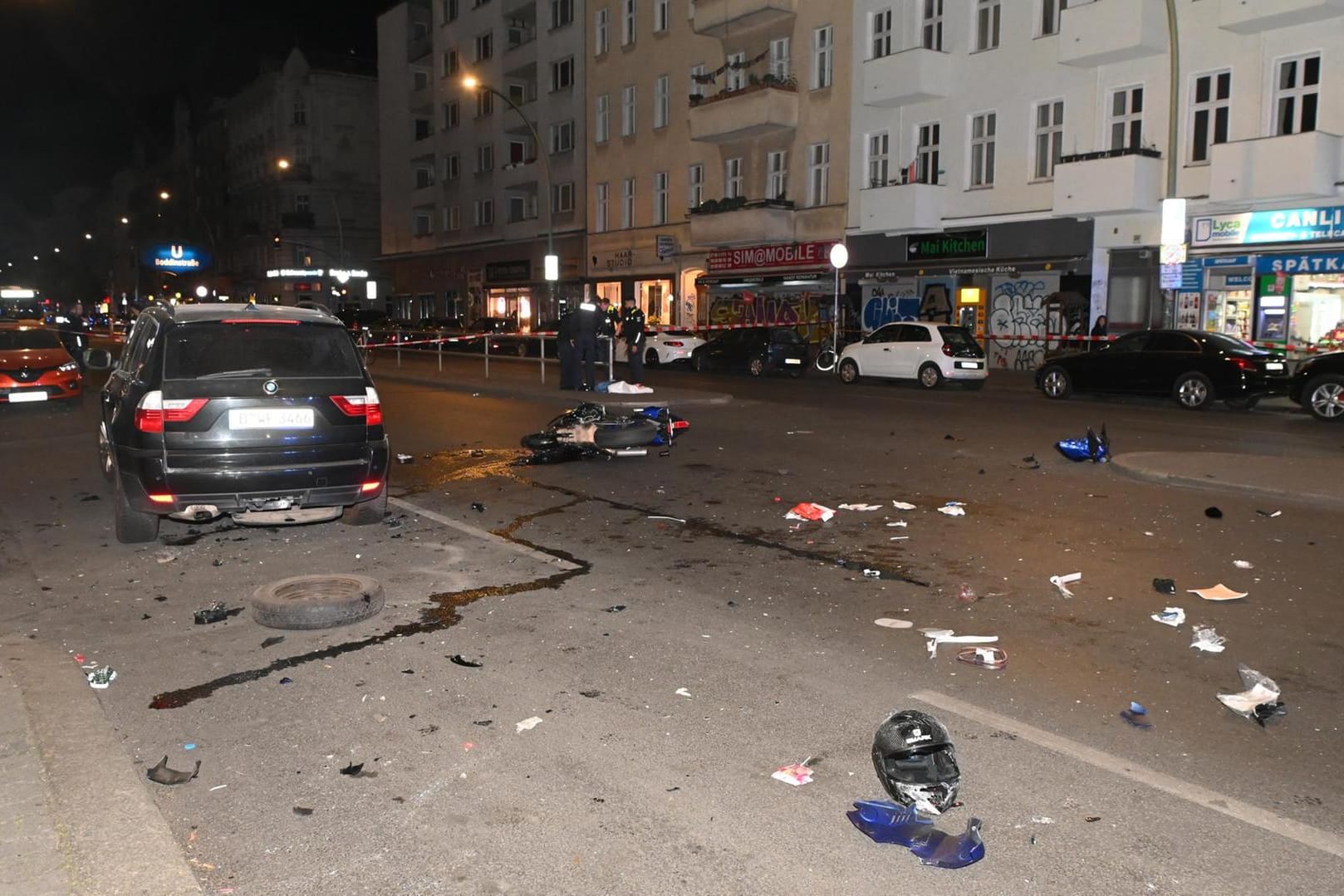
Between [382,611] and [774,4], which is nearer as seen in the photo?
[382,611]

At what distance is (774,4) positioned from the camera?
3428 centimetres

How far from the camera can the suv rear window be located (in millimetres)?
7223

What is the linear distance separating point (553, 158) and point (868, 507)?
134ft

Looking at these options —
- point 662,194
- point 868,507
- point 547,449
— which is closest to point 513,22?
point 662,194

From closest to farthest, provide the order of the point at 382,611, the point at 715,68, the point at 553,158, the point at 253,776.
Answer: the point at 253,776 < the point at 382,611 < the point at 715,68 < the point at 553,158

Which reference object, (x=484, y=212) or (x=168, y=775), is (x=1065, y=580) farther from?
(x=484, y=212)

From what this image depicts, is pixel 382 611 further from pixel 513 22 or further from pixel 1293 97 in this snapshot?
pixel 513 22

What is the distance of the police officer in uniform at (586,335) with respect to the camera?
1961 centimetres

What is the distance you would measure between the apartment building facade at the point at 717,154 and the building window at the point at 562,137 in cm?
185

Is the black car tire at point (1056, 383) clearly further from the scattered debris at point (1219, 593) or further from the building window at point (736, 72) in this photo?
the building window at point (736, 72)

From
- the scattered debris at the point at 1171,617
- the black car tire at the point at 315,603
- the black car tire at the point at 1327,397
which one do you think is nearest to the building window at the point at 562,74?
the black car tire at the point at 1327,397

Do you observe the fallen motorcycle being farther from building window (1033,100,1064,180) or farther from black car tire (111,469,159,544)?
building window (1033,100,1064,180)

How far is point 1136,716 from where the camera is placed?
4637 mm

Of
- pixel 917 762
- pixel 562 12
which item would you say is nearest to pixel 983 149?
pixel 562 12
